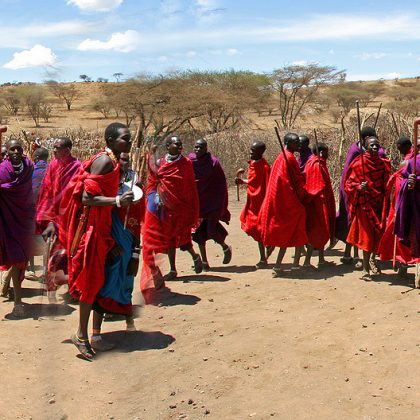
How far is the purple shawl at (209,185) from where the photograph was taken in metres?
8.06

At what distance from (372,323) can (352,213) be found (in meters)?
2.07

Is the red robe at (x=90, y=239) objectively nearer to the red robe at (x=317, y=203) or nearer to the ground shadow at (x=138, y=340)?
the ground shadow at (x=138, y=340)

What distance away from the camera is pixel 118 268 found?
16.4 ft

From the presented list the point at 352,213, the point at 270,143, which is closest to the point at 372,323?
the point at 352,213

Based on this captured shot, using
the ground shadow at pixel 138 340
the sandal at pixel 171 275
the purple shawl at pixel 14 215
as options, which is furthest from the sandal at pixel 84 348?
the sandal at pixel 171 275

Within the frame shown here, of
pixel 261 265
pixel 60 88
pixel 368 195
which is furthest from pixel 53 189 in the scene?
pixel 368 195

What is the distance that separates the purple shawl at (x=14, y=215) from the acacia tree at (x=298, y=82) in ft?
89.4

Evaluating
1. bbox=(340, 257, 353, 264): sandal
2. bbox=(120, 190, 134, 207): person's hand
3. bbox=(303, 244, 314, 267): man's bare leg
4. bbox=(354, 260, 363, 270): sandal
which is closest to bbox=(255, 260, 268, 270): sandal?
bbox=(303, 244, 314, 267): man's bare leg

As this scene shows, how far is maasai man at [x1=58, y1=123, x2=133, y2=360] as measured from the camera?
15.2 feet

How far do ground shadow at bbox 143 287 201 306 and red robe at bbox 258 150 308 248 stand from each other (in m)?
1.33

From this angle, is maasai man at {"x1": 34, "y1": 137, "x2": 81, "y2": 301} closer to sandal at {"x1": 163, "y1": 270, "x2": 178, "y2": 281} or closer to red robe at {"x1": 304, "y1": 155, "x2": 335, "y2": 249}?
sandal at {"x1": 163, "y1": 270, "x2": 178, "y2": 281}

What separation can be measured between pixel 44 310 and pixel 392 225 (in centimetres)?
376

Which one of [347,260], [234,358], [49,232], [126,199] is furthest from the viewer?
[347,260]

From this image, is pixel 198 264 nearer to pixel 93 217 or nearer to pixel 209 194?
pixel 209 194
